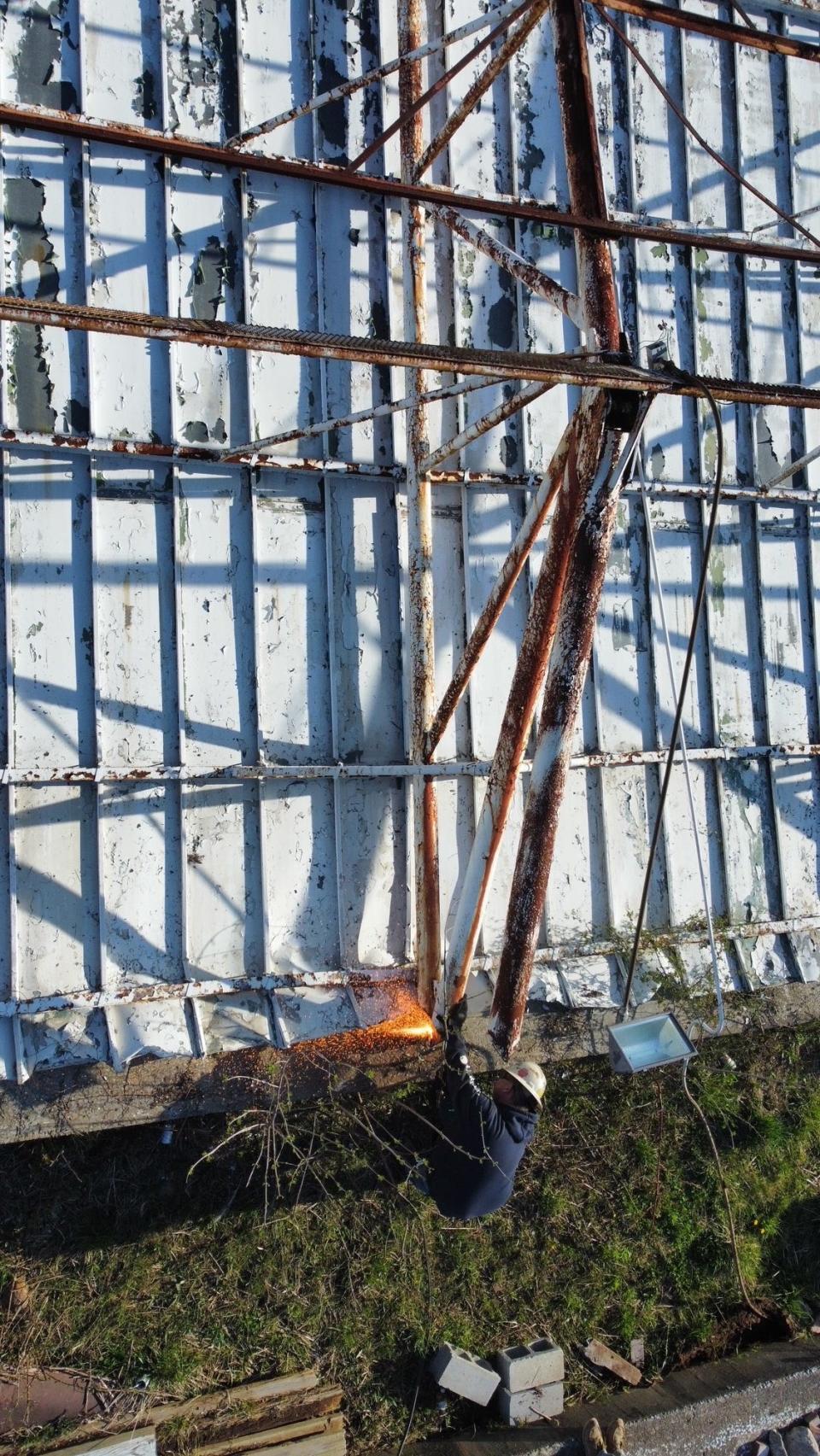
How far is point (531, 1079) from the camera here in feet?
19.7

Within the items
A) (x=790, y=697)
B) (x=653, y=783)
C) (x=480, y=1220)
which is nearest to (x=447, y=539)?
(x=653, y=783)

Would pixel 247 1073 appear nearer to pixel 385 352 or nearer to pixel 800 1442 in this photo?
pixel 385 352

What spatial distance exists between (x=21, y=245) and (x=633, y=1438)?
824cm

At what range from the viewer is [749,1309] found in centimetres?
745

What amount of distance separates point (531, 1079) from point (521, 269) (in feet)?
14.5

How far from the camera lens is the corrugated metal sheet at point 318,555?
5.65 metres

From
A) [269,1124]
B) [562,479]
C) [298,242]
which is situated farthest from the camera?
[269,1124]

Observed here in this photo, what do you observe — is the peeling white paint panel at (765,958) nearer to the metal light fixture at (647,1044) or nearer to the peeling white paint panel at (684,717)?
the peeling white paint panel at (684,717)

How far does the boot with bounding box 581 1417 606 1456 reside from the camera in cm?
652

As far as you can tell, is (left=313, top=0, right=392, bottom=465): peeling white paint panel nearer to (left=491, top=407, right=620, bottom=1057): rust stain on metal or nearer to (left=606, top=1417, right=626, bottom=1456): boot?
(left=491, top=407, right=620, bottom=1057): rust stain on metal

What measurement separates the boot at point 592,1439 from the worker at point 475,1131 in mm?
1733

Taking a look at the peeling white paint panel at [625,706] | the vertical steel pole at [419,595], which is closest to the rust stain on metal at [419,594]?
the vertical steel pole at [419,595]

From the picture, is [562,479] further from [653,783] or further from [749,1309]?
[749,1309]

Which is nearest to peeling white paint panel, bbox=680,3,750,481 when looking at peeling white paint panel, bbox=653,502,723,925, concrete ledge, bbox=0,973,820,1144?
peeling white paint panel, bbox=653,502,723,925
